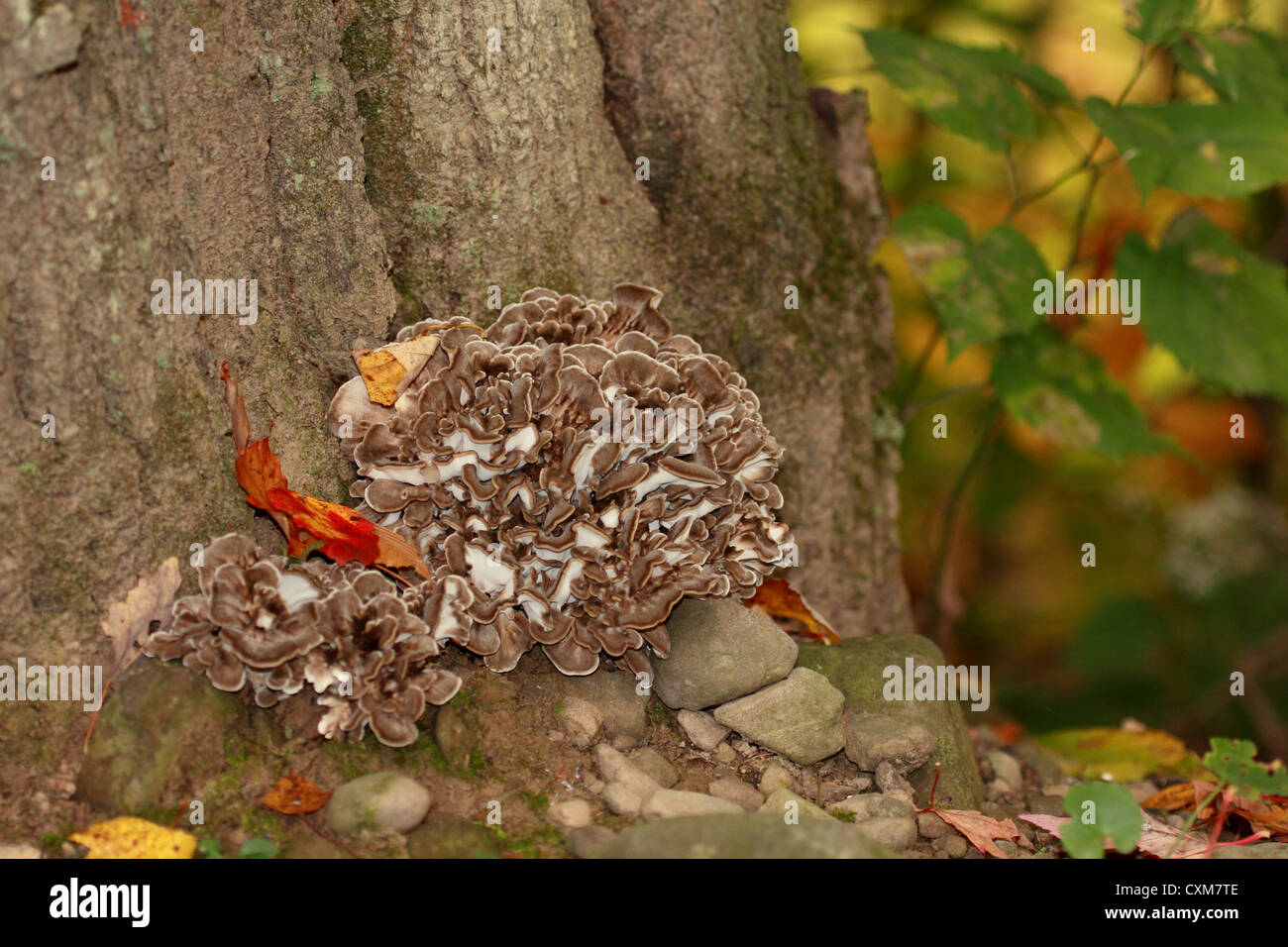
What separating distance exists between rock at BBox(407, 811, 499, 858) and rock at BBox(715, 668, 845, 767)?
1.19m

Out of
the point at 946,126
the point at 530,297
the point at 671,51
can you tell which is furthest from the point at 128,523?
the point at 946,126

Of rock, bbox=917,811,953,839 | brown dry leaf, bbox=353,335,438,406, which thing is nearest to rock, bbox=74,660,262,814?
brown dry leaf, bbox=353,335,438,406

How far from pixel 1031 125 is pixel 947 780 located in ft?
11.0

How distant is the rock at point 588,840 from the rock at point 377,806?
524mm

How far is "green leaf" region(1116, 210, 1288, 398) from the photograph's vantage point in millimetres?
5367

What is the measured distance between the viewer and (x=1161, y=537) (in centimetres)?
1128

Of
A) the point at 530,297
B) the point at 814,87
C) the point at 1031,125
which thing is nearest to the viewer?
the point at 530,297

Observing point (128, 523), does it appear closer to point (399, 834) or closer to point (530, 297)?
point (399, 834)

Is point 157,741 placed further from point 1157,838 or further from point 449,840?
point 1157,838

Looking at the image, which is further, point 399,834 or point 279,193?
point 279,193

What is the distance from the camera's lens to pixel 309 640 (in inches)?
143

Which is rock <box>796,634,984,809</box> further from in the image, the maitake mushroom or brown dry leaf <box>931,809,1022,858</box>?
the maitake mushroom

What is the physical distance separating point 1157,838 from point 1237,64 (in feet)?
12.7
